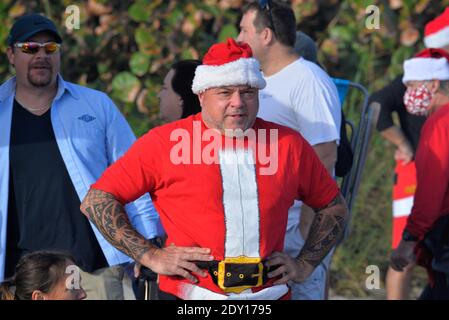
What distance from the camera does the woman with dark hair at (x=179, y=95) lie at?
5.09 metres

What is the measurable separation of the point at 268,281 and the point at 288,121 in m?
1.32

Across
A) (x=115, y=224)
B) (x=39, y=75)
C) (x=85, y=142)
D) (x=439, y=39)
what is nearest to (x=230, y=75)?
(x=115, y=224)

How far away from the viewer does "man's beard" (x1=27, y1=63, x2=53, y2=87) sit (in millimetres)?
4906

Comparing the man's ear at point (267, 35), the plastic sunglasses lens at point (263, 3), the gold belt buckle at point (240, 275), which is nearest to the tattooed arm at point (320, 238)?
the gold belt buckle at point (240, 275)

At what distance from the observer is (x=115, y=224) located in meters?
4.02

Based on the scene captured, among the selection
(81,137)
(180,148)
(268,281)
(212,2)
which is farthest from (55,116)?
(212,2)

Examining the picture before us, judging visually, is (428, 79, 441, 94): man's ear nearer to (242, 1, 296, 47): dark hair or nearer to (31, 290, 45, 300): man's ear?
(242, 1, 296, 47): dark hair

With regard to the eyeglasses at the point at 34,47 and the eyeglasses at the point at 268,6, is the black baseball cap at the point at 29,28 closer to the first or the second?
the eyeglasses at the point at 34,47

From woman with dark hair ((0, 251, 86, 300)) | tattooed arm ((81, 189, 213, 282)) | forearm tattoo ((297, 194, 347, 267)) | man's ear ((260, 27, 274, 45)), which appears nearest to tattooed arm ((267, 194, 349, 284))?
forearm tattoo ((297, 194, 347, 267))

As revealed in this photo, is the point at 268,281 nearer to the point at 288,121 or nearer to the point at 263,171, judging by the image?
the point at 263,171

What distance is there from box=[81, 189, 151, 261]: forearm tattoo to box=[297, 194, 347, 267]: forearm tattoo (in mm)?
643

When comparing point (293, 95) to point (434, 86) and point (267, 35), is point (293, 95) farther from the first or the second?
point (434, 86)

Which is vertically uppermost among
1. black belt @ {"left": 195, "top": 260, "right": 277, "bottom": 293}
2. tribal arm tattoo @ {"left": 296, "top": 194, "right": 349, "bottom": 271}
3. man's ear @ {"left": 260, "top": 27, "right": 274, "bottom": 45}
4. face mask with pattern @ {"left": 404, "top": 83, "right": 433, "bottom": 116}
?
man's ear @ {"left": 260, "top": 27, "right": 274, "bottom": 45}
